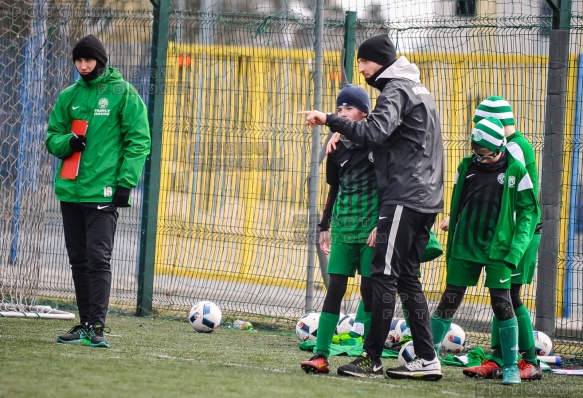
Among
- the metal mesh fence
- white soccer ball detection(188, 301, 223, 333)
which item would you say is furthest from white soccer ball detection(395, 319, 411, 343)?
white soccer ball detection(188, 301, 223, 333)

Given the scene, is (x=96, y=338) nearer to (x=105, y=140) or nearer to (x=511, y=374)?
(x=105, y=140)

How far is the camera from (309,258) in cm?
984

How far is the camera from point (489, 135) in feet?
22.1

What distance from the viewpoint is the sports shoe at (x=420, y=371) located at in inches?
258

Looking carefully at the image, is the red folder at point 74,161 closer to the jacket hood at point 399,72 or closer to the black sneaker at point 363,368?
the jacket hood at point 399,72

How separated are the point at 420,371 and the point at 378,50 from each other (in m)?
2.04

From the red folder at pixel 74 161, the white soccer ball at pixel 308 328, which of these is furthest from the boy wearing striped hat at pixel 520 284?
the red folder at pixel 74 161

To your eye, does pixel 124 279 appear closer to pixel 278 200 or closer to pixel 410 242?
pixel 278 200

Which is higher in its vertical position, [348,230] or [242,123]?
[242,123]

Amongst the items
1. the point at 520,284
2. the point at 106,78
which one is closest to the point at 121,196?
the point at 106,78

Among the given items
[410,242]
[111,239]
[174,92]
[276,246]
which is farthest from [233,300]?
[410,242]

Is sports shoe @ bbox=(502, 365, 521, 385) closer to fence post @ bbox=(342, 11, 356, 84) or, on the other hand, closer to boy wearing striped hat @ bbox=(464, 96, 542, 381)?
boy wearing striped hat @ bbox=(464, 96, 542, 381)

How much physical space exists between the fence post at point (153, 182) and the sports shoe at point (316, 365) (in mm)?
4161

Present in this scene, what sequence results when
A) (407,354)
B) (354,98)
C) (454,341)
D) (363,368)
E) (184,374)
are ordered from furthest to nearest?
(454,341) < (354,98) < (407,354) < (363,368) < (184,374)
